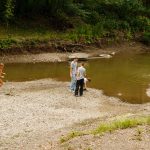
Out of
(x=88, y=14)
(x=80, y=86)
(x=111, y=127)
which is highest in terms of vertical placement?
(x=88, y=14)

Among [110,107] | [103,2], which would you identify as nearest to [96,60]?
[103,2]

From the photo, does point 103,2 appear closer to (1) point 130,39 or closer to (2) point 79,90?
(1) point 130,39

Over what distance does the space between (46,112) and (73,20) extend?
29.4 m

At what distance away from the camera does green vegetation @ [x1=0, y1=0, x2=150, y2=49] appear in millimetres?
47531

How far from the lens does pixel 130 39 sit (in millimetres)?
54469

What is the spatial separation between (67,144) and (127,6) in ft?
133

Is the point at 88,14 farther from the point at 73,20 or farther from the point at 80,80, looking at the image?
the point at 80,80

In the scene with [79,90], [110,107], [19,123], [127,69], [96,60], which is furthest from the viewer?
[96,60]

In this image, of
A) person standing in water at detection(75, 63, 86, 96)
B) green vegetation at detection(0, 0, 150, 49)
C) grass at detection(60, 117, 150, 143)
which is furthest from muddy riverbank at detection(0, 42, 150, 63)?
grass at detection(60, 117, 150, 143)

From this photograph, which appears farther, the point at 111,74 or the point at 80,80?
the point at 111,74

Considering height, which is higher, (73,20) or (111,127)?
(73,20)

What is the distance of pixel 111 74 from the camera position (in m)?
39.2

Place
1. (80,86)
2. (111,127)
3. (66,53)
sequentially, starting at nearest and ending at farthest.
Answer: (111,127), (80,86), (66,53)

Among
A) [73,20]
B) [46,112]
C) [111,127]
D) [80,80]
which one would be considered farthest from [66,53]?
[111,127]
